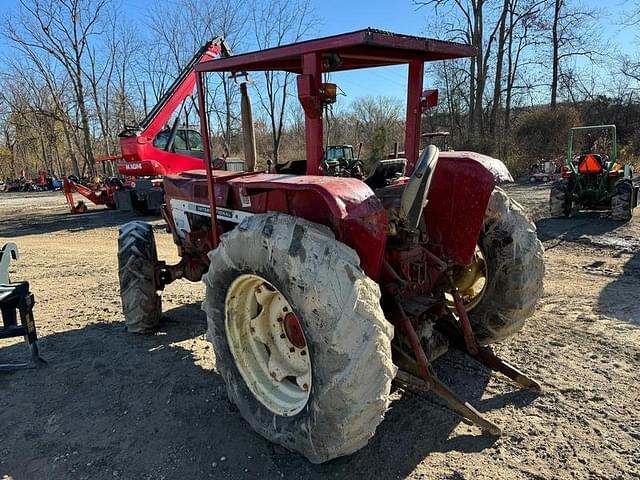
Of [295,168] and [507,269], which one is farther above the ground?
[295,168]

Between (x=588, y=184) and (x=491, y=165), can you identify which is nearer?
(x=491, y=165)

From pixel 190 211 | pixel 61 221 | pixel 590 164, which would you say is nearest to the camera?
pixel 190 211

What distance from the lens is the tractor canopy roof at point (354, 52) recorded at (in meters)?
2.27

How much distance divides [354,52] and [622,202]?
829 cm

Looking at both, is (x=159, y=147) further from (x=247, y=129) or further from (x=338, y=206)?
(x=338, y=206)

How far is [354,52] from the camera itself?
280 centimetres

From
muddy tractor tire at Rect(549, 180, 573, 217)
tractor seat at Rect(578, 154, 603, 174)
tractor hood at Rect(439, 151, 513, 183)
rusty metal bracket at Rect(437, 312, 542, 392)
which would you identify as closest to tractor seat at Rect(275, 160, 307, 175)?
tractor hood at Rect(439, 151, 513, 183)

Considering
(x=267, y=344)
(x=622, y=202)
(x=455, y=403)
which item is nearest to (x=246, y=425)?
(x=267, y=344)

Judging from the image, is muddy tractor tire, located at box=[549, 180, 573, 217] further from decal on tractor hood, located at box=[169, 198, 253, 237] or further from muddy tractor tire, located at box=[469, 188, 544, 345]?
decal on tractor hood, located at box=[169, 198, 253, 237]

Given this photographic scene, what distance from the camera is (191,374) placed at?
356cm

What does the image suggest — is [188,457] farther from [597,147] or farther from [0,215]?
[597,147]

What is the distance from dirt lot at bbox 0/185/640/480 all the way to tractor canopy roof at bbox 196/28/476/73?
2097 mm

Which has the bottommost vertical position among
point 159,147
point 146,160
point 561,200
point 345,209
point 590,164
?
point 561,200

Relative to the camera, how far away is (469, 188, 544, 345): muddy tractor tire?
10.8 ft
